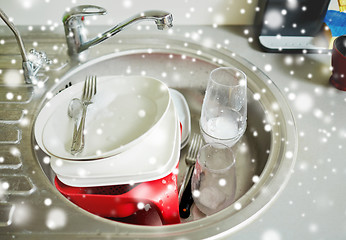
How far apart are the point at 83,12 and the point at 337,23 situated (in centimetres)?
64

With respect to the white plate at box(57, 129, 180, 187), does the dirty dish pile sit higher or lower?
higher

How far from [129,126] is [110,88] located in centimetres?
12

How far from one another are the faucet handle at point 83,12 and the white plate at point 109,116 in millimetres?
146

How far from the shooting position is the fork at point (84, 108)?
2.08 feet

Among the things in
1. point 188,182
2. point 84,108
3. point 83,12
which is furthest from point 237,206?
point 83,12

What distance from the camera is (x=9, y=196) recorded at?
60 cm

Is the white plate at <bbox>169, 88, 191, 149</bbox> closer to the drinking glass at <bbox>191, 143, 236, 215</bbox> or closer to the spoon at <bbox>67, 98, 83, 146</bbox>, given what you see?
the drinking glass at <bbox>191, 143, 236, 215</bbox>

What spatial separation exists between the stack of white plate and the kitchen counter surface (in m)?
0.16

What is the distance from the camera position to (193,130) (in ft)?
2.79

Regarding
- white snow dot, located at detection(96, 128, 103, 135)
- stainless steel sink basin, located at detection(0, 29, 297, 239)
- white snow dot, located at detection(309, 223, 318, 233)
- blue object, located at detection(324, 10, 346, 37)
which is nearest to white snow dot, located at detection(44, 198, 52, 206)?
stainless steel sink basin, located at detection(0, 29, 297, 239)

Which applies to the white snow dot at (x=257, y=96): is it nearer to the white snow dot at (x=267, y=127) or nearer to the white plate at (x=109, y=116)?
the white snow dot at (x=267, y=127)

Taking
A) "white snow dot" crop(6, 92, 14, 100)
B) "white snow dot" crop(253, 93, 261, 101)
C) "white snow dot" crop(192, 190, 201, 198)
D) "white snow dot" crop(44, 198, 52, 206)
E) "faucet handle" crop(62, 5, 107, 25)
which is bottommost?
"white snow dot" crop(192, 190, 201, 198)

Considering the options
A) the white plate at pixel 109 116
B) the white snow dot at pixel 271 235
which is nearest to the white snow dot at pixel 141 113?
the white plate at pixel 109 116

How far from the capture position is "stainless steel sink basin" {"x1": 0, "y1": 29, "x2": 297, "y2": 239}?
1.82 ft
